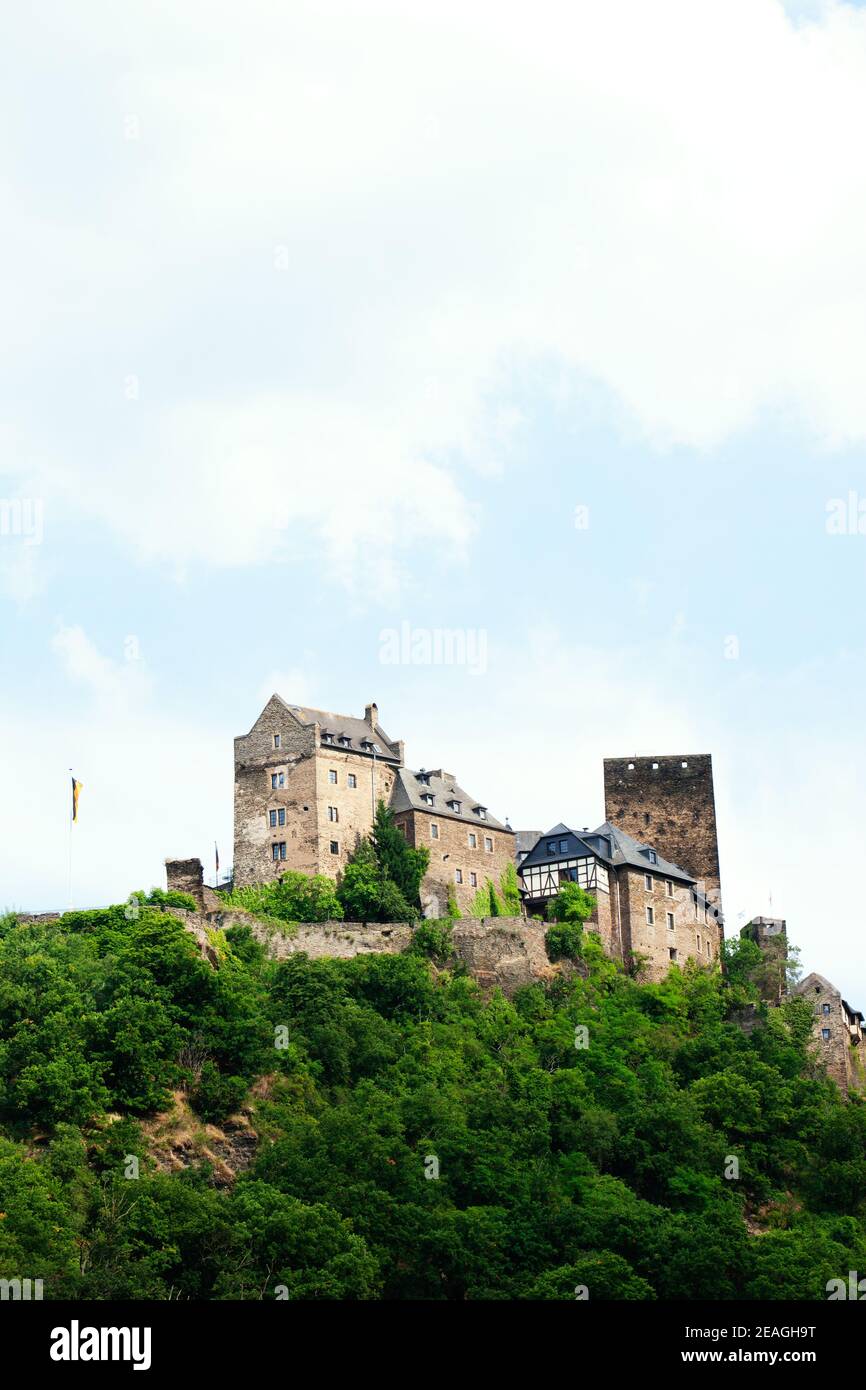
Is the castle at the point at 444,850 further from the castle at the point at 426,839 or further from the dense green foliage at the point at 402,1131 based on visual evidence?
the dense green foliage at the point at 402,1131

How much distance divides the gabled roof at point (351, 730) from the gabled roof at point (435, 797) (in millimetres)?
1264

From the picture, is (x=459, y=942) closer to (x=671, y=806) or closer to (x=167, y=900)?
(x=167, y=900)

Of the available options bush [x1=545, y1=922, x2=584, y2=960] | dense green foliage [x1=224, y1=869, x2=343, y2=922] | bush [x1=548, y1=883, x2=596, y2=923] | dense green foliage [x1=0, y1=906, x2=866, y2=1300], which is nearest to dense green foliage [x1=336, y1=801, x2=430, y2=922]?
dense green foliage [x1=224, y1=869, x2=343, y2=922]

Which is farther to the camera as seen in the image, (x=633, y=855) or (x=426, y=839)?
(x=633, y=855)

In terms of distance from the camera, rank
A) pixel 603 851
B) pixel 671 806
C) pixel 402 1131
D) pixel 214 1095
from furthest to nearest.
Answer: pixel 671 806
pixel 603 851
pixel 214 1095
pixel 402 1131

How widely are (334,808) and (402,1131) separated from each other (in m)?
20.4

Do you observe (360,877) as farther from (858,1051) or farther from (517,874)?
(858,1051)

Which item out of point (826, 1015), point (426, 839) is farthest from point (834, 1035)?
point (426, 839)

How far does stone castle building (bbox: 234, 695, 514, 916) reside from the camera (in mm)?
84750

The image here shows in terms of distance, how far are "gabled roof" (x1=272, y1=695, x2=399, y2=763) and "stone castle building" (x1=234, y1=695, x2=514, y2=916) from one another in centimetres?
6

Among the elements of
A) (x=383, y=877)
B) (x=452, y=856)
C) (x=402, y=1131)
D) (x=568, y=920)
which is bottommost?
(x=402, y=1131)

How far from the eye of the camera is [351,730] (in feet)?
291

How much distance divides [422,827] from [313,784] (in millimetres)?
5258
